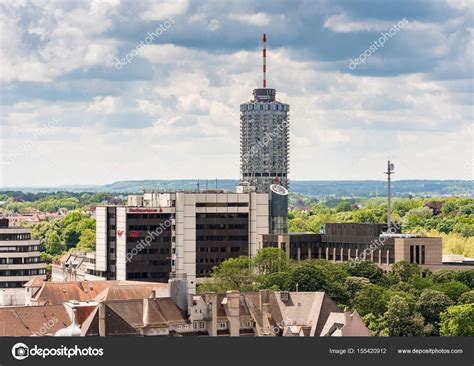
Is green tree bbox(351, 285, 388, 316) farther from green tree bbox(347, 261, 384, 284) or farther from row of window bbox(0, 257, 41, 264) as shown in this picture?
row of window bbox(0, 257, 41, 264)

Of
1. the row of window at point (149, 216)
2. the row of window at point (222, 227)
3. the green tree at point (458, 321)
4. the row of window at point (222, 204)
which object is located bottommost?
the green tree at point (458, 321)

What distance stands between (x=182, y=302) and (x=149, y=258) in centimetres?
5132

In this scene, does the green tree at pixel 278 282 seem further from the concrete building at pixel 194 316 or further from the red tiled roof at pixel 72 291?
the concrete building at pixel 194 316

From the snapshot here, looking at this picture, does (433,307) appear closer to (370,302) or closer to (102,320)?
(370,302)

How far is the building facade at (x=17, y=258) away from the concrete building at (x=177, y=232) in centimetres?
839

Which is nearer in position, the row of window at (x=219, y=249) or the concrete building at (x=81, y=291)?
the concrete building at (x=81, y=291)

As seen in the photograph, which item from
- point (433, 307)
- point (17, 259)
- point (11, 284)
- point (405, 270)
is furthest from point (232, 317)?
point (17, 259)

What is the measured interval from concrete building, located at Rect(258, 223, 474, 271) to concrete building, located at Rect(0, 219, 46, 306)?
81.2ft

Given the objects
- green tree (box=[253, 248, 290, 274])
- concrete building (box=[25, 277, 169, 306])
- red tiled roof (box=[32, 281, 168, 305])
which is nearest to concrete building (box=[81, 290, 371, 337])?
concrete building (box=[25, 277, 169, 306])

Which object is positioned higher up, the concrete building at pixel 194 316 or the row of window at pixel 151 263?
the row of window at pixel 151 263

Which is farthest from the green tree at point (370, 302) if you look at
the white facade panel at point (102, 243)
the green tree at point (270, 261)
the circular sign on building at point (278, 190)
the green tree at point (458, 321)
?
the circular sign on building at point (278, 190)

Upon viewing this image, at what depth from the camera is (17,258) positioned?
141125 millimetres

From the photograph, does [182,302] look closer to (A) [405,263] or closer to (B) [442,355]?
(B) [442,355]

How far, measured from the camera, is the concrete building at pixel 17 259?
139 metres
